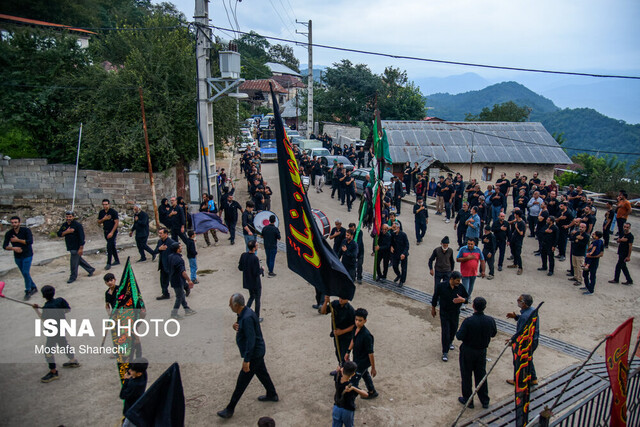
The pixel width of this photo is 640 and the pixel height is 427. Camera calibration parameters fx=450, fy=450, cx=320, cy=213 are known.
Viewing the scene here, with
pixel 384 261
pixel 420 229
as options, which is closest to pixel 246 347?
pixel 384 261

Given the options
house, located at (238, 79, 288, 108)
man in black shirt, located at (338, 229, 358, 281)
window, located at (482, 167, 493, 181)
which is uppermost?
house, located at (238, 79, 288, 108)

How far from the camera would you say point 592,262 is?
1064 centimetres

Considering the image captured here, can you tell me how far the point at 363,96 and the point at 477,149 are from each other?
2018cm

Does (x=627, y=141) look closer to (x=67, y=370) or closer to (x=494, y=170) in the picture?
(x=494, y=170)

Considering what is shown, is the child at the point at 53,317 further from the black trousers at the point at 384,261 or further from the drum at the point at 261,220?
the black trousers at the point at 384,261

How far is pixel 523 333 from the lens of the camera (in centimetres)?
533

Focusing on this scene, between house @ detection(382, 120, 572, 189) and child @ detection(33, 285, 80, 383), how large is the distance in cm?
2170

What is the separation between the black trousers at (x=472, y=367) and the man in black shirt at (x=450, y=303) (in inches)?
36.0

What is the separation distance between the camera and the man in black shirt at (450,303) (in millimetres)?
7027

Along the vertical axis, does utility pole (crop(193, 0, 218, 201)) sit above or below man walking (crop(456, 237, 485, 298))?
above

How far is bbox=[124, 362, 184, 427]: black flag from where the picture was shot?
4242 mm

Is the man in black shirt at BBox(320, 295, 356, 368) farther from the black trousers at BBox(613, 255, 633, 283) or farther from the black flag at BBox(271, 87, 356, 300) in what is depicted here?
the black trousers at BBox(613, 255, 633, 283)

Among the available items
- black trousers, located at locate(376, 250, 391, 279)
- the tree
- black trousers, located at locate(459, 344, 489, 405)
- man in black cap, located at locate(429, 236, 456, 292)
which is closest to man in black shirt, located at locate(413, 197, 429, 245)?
black trousers, located at locate(376, 250, 391, 279)

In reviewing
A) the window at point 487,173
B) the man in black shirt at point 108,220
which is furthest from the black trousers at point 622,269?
the window at point 487,173
